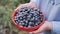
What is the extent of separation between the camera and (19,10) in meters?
1.05

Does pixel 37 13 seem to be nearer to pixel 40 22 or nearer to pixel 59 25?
pixel 40 22

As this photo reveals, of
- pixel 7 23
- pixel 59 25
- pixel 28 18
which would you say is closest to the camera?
pixel 59 25

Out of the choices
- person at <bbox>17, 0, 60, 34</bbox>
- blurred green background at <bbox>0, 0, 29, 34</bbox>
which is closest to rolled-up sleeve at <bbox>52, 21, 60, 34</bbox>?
person at <bbox>17, 0, 60, 34</bbox>

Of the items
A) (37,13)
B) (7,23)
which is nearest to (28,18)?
(37,13)

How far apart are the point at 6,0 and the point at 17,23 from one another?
3.75ft

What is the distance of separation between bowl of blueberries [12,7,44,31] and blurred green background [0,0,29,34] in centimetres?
93

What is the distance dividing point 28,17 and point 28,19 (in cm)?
1

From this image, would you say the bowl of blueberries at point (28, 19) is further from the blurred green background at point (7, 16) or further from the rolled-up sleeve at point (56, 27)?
the blurred green background at point (7, 16)

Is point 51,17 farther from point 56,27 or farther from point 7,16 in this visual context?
point 7,16

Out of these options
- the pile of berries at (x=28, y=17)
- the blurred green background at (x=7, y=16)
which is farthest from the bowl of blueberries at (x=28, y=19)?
the blurred green background at (x=7, y=16)

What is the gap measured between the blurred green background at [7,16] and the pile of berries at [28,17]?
930 mm

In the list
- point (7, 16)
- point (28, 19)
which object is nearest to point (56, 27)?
point (28, 19)

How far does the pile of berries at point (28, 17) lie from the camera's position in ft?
3.17

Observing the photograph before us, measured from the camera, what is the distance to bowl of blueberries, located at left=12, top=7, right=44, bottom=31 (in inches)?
37.3
